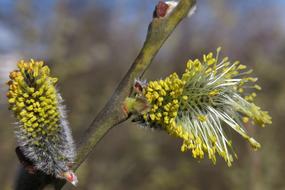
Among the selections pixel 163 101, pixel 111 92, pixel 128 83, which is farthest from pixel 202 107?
pixel 111 92

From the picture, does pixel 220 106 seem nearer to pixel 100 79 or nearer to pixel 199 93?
pixel 199 93

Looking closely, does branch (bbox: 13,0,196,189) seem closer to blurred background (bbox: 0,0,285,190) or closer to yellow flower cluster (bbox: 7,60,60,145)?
yellow flower cluster (bbox: 7,60,60,145)

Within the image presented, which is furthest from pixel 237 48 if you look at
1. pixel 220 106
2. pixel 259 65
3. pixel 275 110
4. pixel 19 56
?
pixel 220 106

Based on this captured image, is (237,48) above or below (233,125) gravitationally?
above

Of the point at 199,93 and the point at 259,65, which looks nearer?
the point at 199,93

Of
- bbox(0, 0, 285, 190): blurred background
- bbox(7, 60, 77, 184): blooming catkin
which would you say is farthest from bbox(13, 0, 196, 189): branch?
bbox(0, 0, 285, 190): blurred background

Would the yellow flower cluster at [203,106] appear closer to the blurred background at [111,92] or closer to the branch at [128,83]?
the branch at [128,83]
